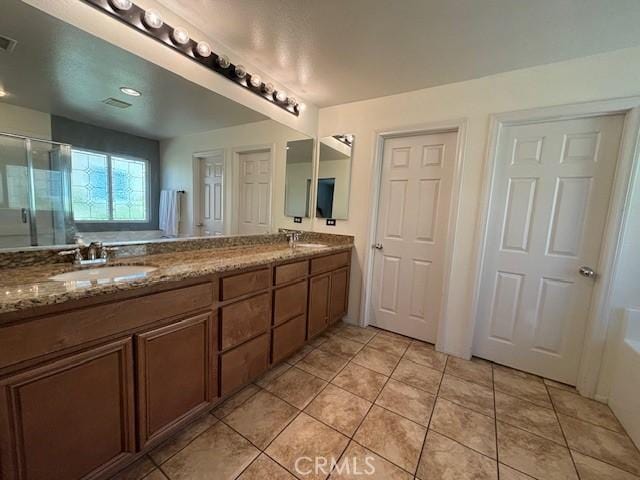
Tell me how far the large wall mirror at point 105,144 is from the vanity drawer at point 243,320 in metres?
0.70

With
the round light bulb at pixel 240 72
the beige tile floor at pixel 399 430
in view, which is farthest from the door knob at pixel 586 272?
the round light bulb at pixel 240 72

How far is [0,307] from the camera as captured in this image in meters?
0.73

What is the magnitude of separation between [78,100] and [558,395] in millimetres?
3441

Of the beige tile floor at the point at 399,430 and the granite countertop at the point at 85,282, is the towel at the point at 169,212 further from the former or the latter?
the beige tile floor at the point at 399,430

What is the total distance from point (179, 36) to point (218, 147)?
0.66 meters

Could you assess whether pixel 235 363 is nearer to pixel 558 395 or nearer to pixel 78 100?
pixel 78 100

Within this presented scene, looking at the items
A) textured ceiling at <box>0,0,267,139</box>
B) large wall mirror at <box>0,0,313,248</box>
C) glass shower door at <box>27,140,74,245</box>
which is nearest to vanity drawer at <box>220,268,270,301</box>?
large wall mirror at <box>0,0,313,248</box>

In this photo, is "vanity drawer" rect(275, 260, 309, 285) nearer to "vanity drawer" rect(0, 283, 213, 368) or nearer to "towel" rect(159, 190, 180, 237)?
"vanity drawer" rect(0, 283, 213, 368)

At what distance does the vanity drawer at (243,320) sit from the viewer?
145cm

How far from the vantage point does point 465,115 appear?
2117mm

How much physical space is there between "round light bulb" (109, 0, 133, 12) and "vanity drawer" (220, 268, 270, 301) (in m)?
1.42

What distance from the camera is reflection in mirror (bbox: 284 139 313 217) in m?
2.66

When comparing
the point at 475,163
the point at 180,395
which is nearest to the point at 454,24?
the point at 475,163

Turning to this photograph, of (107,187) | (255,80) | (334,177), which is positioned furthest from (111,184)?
(334,177)
